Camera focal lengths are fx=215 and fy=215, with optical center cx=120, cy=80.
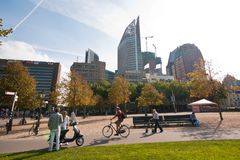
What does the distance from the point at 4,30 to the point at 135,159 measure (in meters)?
8.08

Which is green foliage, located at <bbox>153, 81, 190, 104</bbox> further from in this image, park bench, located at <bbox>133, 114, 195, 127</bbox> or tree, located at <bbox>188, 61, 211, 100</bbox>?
park bench, located at <bbox>133, 114, 195, 127</bbox>

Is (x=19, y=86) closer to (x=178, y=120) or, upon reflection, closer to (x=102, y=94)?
(x=178, y=120)

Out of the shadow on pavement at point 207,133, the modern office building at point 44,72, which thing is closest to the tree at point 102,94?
the modern office building at point 44,72

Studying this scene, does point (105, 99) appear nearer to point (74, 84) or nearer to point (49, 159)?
point (74, 84)

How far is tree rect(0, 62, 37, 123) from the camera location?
31.7 meters

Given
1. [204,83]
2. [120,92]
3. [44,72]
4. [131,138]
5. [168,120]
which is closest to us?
[131,138]

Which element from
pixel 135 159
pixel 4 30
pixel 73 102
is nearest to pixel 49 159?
pixel 135 159

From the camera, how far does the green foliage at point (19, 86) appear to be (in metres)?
31.7

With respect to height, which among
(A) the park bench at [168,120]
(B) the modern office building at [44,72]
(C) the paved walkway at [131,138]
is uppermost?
(B) the modern office building at [44,72]

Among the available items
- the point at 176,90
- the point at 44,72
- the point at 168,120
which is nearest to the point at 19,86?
the point at 168,120

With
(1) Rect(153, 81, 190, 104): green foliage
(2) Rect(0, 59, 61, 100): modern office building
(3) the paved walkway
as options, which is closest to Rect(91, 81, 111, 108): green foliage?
(1) Rect(153, 81, 190, 104): green foliage

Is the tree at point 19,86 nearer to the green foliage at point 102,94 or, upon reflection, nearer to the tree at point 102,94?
the green foliage at point 102,94

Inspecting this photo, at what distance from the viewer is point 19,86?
32.0m

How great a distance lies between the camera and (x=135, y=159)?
7617 millimetres
